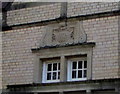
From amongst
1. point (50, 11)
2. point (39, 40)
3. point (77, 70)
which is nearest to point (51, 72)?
point (77, 70)

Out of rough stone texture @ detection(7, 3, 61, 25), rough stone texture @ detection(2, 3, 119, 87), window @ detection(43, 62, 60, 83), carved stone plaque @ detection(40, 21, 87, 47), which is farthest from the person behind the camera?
rough stone texture @ detection(7, 3, 61, 25)

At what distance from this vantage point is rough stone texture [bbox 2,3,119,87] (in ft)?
32.4

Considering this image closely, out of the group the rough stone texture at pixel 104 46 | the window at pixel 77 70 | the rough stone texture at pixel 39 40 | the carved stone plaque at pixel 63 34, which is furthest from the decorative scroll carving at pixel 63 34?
the window at pixel 77 70

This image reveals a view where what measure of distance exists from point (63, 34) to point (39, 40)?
2.36 feet

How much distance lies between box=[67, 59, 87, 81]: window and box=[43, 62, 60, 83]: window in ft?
1.11

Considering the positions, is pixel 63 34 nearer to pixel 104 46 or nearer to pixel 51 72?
pixel 51 72

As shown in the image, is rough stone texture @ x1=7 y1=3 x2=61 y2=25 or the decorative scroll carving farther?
rough stone texture @ x1=7 y1=3 x2=61 y2=25

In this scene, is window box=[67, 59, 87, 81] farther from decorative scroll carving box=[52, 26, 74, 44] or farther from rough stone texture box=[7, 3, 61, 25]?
rough stone texture box=[7, 3, 61, 25]

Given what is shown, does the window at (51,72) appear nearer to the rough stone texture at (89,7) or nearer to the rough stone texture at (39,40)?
the rough stone texture at (39,40)

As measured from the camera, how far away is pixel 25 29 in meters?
11.3

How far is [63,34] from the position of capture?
10.7 metres

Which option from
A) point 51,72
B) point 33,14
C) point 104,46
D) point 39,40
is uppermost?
point 33,14

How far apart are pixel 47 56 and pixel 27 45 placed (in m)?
0.72

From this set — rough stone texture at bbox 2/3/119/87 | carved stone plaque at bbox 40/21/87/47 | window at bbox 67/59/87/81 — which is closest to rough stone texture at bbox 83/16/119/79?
rough stone texture at bbox 2/3/119/87
